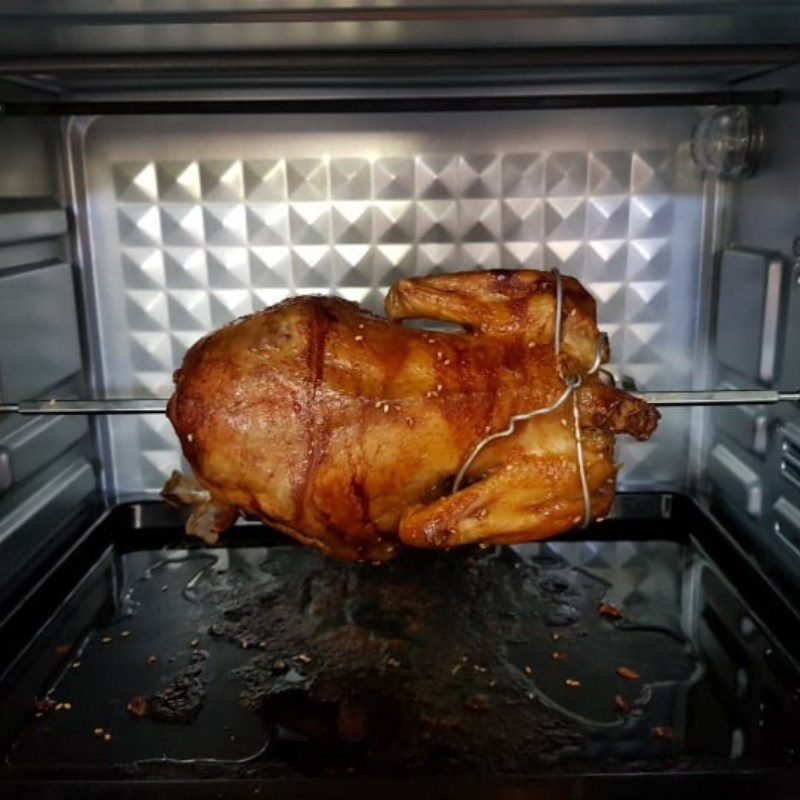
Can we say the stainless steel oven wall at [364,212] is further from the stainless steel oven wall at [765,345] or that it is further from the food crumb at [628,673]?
the food crumb at [628,673]

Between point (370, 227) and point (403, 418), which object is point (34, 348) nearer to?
point (370, 227)

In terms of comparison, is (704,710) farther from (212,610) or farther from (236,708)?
(212,610)

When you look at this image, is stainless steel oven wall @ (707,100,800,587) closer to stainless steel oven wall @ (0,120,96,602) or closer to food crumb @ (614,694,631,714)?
food crumb @ (614,694,631,714)

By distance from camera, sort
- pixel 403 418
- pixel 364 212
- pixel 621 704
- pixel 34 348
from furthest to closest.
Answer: pixel 364 212, pixel 34 348, pixel 621 704, pixel 403 418

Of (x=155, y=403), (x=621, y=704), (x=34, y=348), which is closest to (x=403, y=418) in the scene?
(x=155, y=403)

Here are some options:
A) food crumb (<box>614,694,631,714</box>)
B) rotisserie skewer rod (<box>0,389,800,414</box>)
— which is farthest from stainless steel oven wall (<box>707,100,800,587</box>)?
food crumb (<box>614,694,631,714</box>)

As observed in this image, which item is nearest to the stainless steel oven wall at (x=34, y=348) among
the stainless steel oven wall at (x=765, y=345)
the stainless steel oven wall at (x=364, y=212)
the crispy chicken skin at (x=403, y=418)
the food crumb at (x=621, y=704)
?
the stainless steel oven wall at (x=364, y=212)
